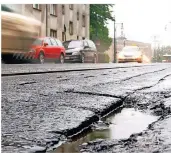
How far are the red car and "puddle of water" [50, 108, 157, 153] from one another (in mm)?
9214

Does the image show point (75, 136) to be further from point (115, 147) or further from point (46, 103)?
point (46, 103)

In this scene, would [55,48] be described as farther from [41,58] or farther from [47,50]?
[41,58]

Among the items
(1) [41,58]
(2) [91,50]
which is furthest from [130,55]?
(2) [91,50]

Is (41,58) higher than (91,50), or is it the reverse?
(91,50)

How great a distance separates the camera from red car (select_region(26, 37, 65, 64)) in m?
12.6

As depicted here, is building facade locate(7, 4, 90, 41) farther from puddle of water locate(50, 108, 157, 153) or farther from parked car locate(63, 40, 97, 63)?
puddle of water locate(50, 108, 157, 153)

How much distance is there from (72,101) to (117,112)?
0.43 meters

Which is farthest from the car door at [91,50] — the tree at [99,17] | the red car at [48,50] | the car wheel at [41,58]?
the car wheel at [41,58]

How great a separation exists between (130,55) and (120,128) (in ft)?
62.0

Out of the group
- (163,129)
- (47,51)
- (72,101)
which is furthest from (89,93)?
(47,51)

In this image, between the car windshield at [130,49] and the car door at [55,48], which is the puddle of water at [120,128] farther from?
the car windshield at [130,49]

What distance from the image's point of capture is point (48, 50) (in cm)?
1330

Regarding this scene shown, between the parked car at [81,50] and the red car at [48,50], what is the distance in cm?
27

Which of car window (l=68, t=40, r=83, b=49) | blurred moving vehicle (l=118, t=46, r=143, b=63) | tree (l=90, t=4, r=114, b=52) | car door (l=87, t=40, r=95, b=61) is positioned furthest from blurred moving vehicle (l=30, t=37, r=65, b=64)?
blurred moving vehicle (l=118, t=46, r=143, b=63)
